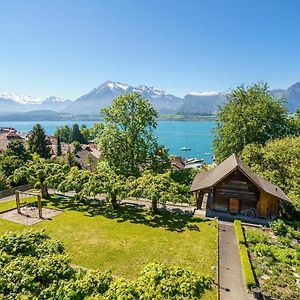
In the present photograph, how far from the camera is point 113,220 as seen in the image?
27.1 metres

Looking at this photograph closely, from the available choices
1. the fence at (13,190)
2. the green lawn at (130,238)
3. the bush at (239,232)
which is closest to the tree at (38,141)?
the fence at (13,190)

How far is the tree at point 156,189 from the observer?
26.5 meters

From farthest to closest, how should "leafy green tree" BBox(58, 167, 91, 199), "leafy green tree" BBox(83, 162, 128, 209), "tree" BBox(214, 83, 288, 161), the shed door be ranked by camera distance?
"tree" BBox(214, 83, 288, 161)
"leafy green tree" BBox(58, 167, 91, 199)
the shed door
"leafy green tree" BBox(83, 162, 128, 209)

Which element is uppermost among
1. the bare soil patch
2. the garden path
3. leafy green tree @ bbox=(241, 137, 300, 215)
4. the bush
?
leafy green tree @ bbox=(241, 137, 300, 215)

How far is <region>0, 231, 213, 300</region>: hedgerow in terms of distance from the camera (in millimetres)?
7375

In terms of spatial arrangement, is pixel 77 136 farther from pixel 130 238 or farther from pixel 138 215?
pixel 130 238

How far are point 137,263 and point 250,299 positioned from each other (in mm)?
7274

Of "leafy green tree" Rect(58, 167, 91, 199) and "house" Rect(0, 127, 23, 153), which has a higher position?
"leafy green tree" Rect(58, 167, 91, 199)

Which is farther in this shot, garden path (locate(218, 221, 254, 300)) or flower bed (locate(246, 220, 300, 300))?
flower bed (locate(246, 220, 300, 300))

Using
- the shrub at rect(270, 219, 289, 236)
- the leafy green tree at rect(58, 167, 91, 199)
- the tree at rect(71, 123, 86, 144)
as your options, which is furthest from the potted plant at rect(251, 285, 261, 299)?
the tree at rect(71, 123, 86, 144)

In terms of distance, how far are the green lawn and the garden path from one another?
56 cm

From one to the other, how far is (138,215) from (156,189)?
13.2 ft

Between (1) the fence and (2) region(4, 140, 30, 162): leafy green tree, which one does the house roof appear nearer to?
(1) the fence

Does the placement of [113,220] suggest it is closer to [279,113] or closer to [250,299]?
[250,299]
